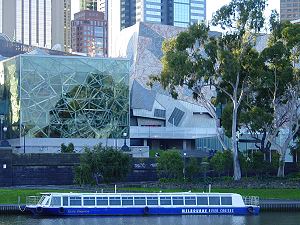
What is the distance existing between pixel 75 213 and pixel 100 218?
2451 mm

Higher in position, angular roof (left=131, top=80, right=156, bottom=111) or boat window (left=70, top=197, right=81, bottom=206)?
angular roof (left=131, top=80, right=156, bottom=111)

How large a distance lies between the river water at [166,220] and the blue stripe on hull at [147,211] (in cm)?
92

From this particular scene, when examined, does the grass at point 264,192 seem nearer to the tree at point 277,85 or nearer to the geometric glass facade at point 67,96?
the tree at point 277,85

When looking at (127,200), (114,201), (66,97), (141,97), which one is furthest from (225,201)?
(141,97)

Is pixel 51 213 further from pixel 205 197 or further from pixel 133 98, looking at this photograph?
pixel 133 98

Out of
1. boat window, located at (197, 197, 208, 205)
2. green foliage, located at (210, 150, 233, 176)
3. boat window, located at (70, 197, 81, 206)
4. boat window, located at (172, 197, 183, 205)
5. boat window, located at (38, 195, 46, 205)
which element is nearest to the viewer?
boat window, located at (38, 195, 46, 205)

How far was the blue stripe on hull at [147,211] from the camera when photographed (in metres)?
64.0

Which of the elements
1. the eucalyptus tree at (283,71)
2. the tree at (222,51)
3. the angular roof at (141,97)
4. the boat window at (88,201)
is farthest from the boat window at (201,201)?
the angular roof at (141,97)

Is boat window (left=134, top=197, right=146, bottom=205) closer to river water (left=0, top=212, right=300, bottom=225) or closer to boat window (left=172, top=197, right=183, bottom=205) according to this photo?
river water (left=0, top=212, right=300, bottom=225)

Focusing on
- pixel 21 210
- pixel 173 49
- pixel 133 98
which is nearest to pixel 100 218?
pixel 21 210

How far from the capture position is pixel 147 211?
66000 mm

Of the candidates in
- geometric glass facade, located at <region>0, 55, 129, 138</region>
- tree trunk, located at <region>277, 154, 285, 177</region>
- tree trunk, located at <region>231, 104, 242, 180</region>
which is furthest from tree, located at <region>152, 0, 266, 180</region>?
geometric glass facade, located at <region>0, 55, 129, 138</region>

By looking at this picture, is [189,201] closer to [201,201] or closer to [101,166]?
[201,201]

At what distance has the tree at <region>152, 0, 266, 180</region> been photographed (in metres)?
82.9
